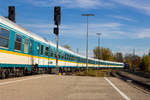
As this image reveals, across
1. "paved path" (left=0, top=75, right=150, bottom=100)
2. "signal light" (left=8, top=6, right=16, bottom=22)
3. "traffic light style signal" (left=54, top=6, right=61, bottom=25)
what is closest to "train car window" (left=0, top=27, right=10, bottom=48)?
"paved path" (left=0, top=75, right=150, bottom=100)

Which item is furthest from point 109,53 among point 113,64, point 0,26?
point 0,26

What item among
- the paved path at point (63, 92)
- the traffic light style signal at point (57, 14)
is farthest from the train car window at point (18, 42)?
the traffic light style signal at point (57, 14)

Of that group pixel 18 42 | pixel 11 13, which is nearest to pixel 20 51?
pixel 18 42

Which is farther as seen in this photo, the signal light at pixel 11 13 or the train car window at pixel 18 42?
the signal light at pixel 11 13

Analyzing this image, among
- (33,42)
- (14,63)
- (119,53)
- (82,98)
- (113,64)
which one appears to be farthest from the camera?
(119,53)

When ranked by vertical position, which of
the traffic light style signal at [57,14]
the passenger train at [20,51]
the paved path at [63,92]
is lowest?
the paved path at [63,92]

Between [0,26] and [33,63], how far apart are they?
6.86 m

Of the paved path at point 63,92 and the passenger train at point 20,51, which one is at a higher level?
the passenger train at point 20,51

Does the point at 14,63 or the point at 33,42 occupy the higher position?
the point at 33,42

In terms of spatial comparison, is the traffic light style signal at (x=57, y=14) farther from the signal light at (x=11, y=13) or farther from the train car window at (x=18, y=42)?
the signal light at (x=11, y=13)

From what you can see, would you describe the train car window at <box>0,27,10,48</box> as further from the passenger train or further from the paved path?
the paved path

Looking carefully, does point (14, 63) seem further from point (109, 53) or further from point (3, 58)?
point (109, 53)

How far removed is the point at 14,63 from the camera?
14.5 m

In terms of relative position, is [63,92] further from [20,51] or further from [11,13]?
[11,13]
